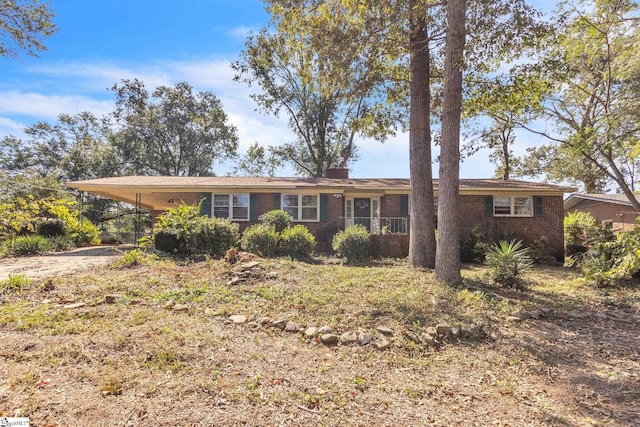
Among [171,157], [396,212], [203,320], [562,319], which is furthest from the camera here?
[171,157]

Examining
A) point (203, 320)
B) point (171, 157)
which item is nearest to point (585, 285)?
point (203, 320)

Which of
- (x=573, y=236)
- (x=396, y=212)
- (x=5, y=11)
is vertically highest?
(x=5, y=11)

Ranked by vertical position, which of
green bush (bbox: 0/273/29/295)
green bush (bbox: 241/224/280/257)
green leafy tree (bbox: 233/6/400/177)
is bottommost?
green bush (bbox: 0/273/29/295)

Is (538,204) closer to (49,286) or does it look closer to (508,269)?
(508,269)

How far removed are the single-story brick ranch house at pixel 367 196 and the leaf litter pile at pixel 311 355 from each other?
23.1ft

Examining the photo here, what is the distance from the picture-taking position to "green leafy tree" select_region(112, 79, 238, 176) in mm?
24641

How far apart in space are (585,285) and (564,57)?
7086mm

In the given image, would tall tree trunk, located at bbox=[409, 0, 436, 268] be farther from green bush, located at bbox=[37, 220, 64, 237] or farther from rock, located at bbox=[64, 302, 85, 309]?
green bush, located at bbox=[37, 220, 64, 237]

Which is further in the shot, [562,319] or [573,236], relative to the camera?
[573,236]

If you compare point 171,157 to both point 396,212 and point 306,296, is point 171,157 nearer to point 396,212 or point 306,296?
point 396,212

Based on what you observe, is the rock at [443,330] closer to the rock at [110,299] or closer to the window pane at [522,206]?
the rock at [110,299]

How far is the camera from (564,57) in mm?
9711

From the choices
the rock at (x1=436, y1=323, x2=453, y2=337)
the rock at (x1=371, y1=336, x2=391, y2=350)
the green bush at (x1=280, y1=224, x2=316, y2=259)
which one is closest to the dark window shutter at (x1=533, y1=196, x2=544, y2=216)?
the green bush at (x1=280, y1=224, x2=316, y2=259)

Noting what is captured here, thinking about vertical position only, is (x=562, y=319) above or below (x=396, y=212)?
below
